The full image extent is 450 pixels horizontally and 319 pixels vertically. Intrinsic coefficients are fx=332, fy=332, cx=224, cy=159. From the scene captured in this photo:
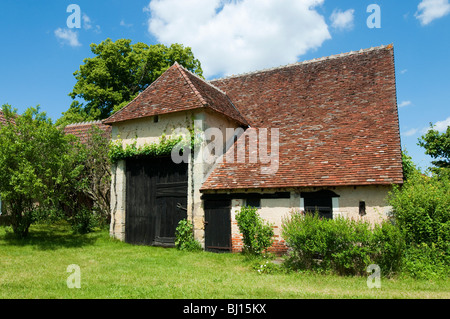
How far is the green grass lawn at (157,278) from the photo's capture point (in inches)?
244

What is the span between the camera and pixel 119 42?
72.9ft

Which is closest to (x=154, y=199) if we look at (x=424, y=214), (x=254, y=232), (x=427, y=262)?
(x=254, y=232)

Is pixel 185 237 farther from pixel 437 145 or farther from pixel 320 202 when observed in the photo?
pixel 437 145

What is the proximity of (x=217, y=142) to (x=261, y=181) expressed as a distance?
8.52 feet

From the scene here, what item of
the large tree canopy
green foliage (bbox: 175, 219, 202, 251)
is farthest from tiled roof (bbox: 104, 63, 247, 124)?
the large tree canopy

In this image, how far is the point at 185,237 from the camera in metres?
11.2

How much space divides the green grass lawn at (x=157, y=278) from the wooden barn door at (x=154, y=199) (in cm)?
97

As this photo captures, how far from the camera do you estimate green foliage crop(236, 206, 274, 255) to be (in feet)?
30.8

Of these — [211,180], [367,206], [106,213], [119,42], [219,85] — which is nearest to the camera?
[367,206]

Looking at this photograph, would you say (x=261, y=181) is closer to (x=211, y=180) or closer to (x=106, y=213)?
(x=211, y=180)

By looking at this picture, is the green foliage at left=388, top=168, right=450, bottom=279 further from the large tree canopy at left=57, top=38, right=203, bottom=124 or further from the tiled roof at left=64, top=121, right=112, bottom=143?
the large tree canopy at left=57, top=38, right=203, bottom=124
